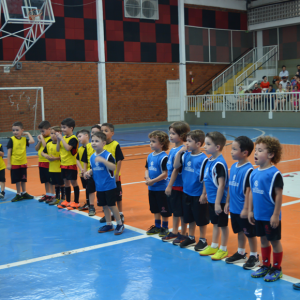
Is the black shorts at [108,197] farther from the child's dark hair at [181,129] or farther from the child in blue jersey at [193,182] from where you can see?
the child's dark hair at [181,129]

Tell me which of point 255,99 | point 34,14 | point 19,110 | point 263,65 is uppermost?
point 34,14

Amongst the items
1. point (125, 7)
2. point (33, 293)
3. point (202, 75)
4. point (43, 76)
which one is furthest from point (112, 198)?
point (202, 75)

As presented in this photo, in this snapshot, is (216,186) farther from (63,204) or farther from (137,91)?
(137,91)

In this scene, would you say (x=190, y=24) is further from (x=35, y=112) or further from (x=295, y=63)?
(x=35, y=112)

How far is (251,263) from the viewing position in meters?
3.71

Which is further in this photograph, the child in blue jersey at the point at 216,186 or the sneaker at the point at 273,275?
the child in blue jersey at the point at 216,186

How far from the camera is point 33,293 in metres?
3.36

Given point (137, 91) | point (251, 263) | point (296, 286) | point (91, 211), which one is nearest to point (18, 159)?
point (91, 211)

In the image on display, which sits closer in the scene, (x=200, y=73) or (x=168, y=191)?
(x=168, y=191)

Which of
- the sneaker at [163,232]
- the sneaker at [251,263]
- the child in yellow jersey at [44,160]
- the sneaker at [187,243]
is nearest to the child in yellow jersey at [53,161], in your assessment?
the child in yellow jersey at [44,160]

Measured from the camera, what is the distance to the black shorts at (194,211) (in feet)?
13.8

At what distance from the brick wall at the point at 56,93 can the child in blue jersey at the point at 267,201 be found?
54.3 feet

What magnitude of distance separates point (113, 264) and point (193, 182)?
119 cm

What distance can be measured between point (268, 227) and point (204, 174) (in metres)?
0.93
